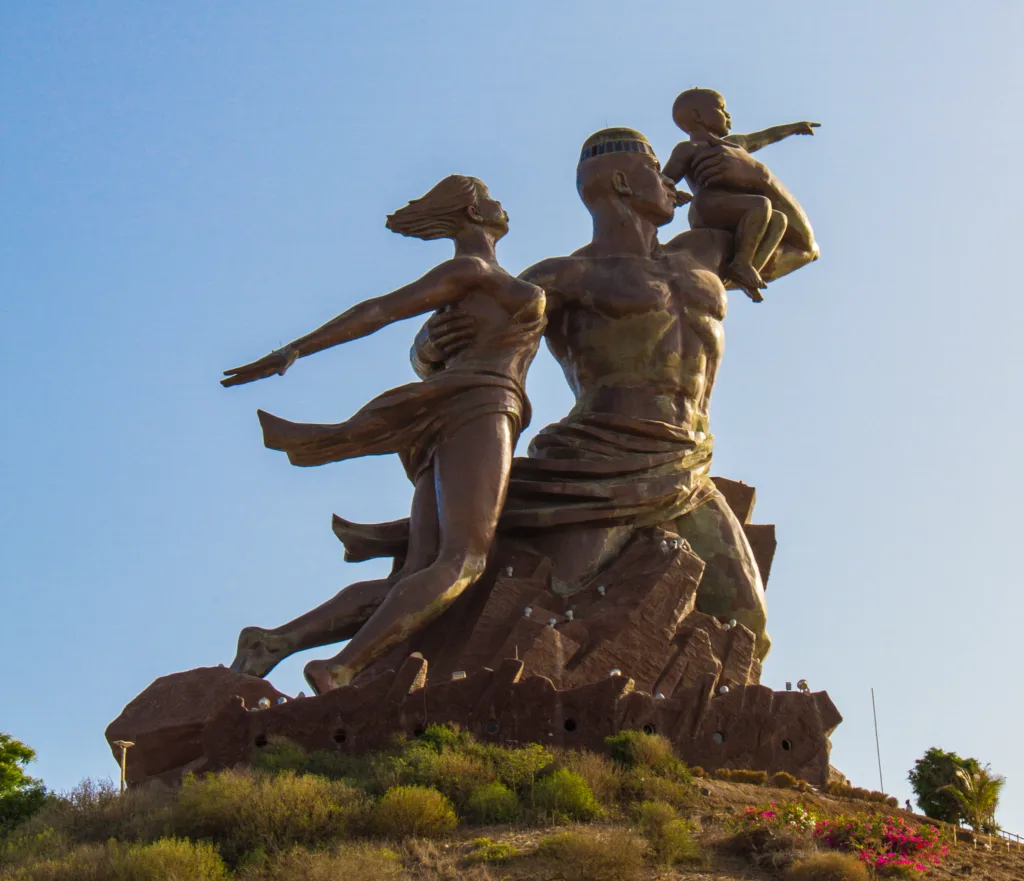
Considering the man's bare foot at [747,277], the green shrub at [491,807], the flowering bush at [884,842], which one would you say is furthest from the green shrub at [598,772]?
the man's bare foot at [747,277]

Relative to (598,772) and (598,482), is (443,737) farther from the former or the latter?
(598,482)

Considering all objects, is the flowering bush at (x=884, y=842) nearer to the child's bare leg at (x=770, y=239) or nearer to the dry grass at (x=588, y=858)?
the dry grass at (x=588, y=858)

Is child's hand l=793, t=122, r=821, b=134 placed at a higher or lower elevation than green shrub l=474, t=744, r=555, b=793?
higher

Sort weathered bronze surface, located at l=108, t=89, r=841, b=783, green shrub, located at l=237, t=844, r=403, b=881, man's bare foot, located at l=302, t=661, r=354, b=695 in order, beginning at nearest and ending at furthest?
1. green shrub, located at l=237, t=844, r=403, b=881
2. weathered bronze surface, located at l=108, t=89, r=841, b=783
3. man's bare foot, located at l=302, t=661, r=354, b=695

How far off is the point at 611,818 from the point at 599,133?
690cm

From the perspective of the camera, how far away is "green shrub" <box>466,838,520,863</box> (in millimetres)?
11109

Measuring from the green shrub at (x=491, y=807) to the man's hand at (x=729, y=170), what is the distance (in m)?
7.10

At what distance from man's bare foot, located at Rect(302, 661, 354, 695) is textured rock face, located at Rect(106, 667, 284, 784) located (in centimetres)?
29

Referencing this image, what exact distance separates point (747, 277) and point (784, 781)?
5.24m

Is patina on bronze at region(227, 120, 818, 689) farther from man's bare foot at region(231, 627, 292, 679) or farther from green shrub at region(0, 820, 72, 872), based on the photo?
green shrub at region(0, 820, 72, 872)

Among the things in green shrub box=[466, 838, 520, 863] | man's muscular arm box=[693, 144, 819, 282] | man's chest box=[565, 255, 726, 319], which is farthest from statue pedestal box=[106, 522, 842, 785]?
man's muscular arm box=[693, 144, 819, 282]

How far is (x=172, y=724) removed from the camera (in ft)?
43.2

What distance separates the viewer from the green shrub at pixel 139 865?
1065 centimetres

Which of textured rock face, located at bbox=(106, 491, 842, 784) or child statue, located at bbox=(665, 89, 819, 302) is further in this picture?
child statue, located at bbox=(665, 89, 819, 302)
